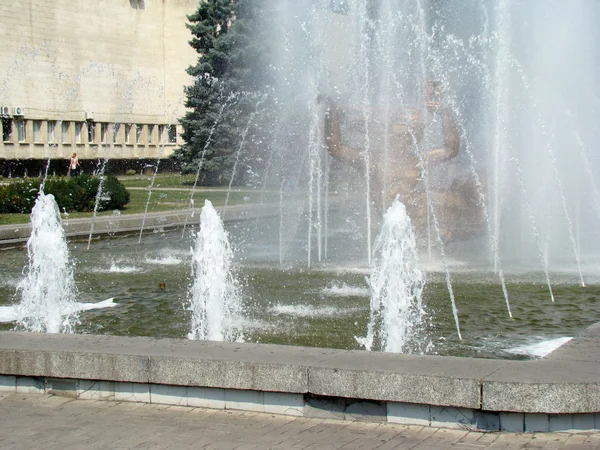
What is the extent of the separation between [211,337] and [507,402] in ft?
10.2

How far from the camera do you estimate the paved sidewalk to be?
430cm

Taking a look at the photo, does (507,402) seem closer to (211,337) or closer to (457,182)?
(211,337)

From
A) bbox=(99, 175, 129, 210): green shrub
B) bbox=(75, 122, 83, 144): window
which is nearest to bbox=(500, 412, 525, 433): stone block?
bbox=(99, 175, 129, 210): green shrub

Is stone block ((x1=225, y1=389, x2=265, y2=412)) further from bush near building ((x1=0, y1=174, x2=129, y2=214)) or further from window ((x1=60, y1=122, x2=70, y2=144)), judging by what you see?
window ((x1=60, y1=122, x2=70, y2=144))

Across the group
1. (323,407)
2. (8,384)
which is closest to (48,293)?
(8,384)

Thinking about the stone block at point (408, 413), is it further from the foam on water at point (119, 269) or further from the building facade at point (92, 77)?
the building facade at point (92, 77)

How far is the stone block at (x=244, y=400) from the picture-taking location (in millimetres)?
4836

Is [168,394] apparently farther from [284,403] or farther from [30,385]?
[30,385]

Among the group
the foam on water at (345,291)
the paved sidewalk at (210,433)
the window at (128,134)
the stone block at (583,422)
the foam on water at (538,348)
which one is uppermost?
the window at (128,134)

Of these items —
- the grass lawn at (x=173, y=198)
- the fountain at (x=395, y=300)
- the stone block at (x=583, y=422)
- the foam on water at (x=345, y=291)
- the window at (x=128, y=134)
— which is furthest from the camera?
the window at (x=128, y=134)

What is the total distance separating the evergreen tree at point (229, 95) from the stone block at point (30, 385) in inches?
993

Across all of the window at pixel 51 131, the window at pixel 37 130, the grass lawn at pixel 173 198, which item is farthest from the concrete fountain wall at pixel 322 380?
the window at pixel 51 131

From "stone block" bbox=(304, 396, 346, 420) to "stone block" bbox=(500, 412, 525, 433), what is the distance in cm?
85

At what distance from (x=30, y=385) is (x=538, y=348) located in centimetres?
358
